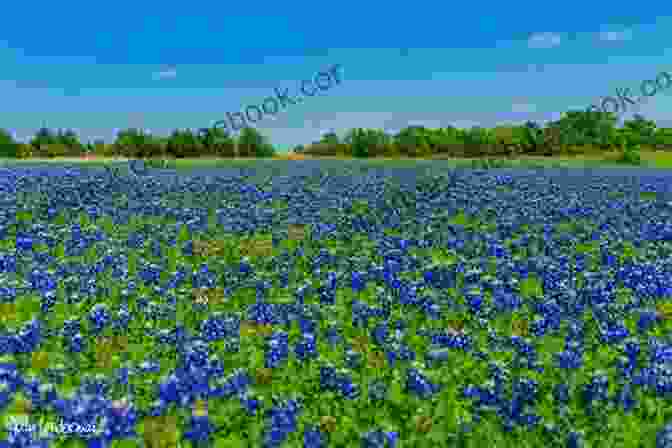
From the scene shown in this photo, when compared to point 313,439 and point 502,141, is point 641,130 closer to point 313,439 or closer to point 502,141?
point 502,141

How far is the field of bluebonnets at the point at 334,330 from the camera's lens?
4.98 meters

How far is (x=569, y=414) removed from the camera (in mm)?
5156

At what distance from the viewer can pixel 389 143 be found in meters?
60.8

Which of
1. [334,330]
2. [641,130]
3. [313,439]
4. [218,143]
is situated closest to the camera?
[313,439]

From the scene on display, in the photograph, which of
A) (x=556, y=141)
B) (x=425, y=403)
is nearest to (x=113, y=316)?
(x=425, y=403)

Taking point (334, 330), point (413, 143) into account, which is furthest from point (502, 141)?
point (334, 330)

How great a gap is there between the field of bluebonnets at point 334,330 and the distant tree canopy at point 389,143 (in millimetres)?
42370

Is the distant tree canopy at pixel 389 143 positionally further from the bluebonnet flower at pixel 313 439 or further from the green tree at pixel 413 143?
the bluebonnet flower at pixel 313 439

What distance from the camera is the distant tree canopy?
5516 centimetres

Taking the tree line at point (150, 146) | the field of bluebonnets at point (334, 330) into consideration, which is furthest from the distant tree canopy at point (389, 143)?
the field of bluebonnets at point (334, 330)

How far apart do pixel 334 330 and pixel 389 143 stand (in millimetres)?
54801

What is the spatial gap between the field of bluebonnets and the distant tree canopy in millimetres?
42370

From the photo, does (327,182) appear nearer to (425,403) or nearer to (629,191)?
(629,191)

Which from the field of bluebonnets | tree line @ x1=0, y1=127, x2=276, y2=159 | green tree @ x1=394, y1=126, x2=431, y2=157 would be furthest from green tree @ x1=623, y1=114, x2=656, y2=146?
the field of bluebonnets
